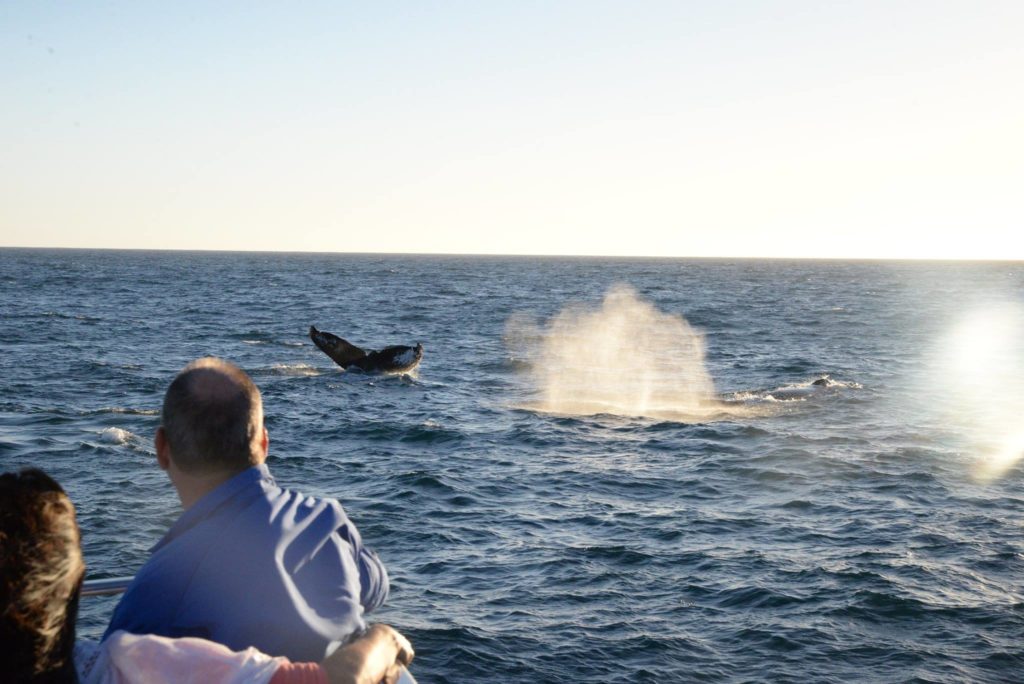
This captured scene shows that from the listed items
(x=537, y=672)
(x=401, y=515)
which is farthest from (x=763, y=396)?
(x=537, y=672)

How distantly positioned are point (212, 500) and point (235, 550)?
0.19m

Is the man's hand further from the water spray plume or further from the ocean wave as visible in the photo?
the ocean wave

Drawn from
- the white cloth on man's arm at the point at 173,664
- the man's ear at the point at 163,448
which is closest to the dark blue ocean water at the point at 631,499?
the man's ear at the point at 163,448

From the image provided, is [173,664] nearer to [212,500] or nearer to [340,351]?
[212,500]

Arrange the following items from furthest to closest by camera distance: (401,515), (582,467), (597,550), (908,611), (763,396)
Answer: (763,396) → (582,467) → (401,515) → (597,550) → (908,611)

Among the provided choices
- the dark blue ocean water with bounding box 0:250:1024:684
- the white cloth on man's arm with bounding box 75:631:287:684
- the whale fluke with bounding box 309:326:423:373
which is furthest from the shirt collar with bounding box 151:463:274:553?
the whale fluke with bounding box 309:326:423:373

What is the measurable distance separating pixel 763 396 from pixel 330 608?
102 feet

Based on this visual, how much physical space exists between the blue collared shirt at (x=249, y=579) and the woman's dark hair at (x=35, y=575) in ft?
1.22

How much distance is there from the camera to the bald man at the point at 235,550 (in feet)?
10.1

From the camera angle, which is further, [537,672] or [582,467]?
[582,467]

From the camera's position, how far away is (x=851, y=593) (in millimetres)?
14094

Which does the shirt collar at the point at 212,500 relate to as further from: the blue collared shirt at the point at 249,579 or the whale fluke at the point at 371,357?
the whale fluke at the point at 371,357

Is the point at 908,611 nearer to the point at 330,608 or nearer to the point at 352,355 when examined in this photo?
the point at 330,608

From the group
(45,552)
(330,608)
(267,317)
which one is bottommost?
(267,317)
